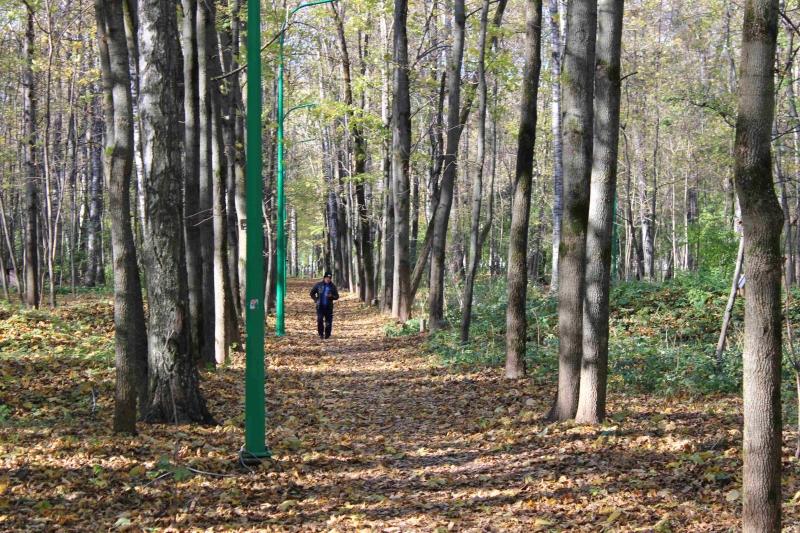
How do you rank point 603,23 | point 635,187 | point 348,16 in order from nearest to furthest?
1. point 603,23
2. point 348,16
3. point 635,187

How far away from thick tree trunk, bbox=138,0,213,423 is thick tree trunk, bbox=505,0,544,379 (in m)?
5.09

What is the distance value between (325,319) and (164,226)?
11.7 meters

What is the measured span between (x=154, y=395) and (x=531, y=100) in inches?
278

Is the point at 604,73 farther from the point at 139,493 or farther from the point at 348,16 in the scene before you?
the point at 348,16

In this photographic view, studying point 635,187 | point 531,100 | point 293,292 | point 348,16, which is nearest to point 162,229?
point 531,100

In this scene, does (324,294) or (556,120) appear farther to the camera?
(556,120)

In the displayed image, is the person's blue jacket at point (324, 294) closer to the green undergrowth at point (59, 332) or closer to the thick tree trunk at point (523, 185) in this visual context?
the green undergrowth at point (59, 332)

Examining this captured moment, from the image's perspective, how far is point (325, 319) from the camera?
772 inches

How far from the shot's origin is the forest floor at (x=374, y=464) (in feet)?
18.3

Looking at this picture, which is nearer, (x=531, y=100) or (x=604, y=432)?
(x=604, y=432)

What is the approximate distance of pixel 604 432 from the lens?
25.2 ft

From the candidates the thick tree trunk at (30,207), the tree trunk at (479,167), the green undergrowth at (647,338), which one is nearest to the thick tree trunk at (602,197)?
the green undergrowth at (647,338)

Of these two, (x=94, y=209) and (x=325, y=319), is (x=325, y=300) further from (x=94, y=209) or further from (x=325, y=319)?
(x=94, y=209)

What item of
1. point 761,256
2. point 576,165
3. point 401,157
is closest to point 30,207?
point 401,157
